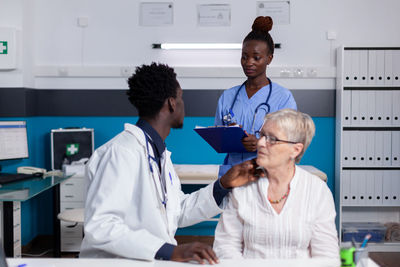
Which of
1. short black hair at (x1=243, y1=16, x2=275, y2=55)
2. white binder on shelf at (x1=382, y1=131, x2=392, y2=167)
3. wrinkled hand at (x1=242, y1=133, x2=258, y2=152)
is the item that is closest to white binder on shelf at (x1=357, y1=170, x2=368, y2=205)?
white binder on shelf at (x1=382, y1=131, x2=392, y2=167)

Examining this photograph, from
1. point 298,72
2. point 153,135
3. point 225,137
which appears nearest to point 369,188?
point 298,72

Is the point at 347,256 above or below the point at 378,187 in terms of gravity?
above

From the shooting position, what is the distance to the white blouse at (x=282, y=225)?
1.61 metres

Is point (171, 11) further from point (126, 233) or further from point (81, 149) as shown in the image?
point (126, 233)

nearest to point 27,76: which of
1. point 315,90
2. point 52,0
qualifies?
point 52,0

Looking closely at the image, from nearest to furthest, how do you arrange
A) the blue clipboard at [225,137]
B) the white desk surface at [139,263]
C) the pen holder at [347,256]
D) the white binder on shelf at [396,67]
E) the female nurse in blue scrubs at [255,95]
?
the pen holder at [347,256] → the white desk surface at [139,263] → the blue clipboard at [225,137] → the female nurse in blue scrubs at [255,95] → the white binder on shelf at [396,67]

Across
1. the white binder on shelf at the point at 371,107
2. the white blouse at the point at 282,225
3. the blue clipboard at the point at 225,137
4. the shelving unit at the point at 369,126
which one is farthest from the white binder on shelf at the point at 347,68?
the white blouse at the point at 282,225

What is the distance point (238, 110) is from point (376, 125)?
1922 mm

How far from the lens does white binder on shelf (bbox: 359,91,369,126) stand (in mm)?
3883

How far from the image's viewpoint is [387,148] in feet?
12.8

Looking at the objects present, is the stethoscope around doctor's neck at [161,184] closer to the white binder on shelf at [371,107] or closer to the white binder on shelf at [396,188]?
the white binder on shelf at [371,107]

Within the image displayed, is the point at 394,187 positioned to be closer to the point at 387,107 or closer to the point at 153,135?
the point at 387,107

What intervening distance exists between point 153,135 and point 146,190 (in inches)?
9.2

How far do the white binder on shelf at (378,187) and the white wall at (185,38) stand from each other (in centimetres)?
89
